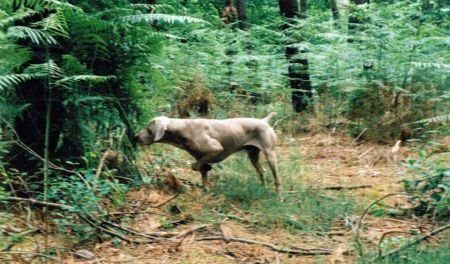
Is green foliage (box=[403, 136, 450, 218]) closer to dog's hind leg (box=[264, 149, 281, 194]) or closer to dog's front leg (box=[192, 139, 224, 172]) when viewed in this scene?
dog's hind leg (box=[264, 149, 281, 194])

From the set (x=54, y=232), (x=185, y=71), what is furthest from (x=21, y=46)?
(x=185, y=71)

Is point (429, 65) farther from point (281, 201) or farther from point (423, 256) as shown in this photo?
point (423, 256)

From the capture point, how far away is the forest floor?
469 centimetres

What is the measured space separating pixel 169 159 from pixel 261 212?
201 cm

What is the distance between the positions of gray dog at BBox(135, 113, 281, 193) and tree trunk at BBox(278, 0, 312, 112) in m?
3.24

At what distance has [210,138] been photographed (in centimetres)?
633

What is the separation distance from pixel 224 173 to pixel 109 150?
4.71ft

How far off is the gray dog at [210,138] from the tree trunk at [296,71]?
3.24 m

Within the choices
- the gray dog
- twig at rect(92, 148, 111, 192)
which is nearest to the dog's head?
the gray dog

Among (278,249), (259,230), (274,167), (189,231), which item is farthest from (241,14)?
(278,249)

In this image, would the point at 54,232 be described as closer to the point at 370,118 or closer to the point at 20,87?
the point at 20,87

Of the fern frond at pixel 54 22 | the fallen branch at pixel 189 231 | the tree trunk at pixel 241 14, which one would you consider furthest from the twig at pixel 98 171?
the tree trunk at pixel 241 14

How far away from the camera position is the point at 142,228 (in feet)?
16.9

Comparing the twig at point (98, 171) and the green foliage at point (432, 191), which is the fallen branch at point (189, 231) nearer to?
the twig at point (98, 171)
